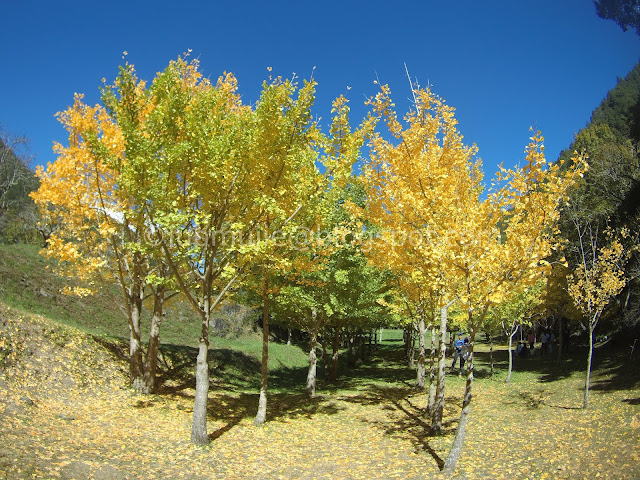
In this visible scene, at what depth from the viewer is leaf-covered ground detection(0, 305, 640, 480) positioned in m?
6.80

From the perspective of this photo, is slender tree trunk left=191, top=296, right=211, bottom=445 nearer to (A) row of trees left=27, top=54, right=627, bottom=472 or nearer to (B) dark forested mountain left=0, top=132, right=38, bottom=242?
(A) row of trees left=27, top=54, right=627, bottom=472

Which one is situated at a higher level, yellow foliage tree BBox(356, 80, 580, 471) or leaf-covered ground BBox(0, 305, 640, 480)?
yellow foliage tree BBox(356, 80, 580, 471)

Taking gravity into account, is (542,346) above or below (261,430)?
below

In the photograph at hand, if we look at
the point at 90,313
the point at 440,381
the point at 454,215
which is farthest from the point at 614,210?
the point at 90,313

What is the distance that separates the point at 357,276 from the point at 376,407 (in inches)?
185

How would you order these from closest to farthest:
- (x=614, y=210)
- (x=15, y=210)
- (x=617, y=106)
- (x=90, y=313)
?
(x=90, y=313)
(x=614, y=210)
(x=15, y=210)
(x=617, y=106)

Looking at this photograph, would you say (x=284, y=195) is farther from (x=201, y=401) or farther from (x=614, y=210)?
(x=614, y=210)

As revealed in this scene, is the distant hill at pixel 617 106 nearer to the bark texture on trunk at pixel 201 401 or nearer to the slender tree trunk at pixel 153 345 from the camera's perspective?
the slender tree trunk at pixel 153 345

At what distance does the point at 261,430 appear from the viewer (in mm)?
10031

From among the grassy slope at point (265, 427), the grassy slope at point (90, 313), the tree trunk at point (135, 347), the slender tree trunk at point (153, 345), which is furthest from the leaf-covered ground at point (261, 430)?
the grassy slope at point (90, 313)

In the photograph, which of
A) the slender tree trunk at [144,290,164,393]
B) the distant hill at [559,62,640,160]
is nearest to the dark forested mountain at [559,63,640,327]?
the slender tree trunk at [144,290,164,393]

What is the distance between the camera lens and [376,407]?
13.5 metres

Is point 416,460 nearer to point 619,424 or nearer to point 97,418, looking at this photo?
point 619,424

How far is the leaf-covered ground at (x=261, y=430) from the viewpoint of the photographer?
6.80 metres
